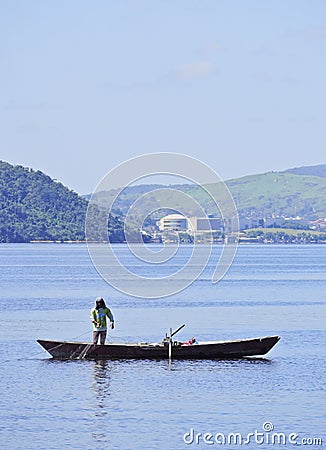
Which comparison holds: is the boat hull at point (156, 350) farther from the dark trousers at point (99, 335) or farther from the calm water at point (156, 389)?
the calm water at point (156, 389)

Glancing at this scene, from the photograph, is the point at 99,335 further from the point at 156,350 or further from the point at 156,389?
the point at 156,389

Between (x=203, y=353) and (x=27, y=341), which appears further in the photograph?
(x=27, y=341)

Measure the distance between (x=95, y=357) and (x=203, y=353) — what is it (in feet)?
14.7

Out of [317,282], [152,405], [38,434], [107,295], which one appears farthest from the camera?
[317,282]

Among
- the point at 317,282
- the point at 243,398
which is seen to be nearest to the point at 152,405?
the point at 243,398

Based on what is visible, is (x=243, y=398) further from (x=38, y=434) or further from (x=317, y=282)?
(x=317, y=282)

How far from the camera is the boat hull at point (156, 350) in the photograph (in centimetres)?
4391

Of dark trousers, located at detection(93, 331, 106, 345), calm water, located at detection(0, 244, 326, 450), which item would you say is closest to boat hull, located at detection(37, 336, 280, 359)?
dark trousers, located at detection(93, 331, 106, 345)

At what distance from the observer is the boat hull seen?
4391cm

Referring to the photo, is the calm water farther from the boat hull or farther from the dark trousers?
the dark trousers

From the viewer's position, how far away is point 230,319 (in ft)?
222

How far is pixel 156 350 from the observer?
4391cm

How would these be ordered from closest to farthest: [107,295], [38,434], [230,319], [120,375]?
[38,434], [120,375], [230,319], [107,295]

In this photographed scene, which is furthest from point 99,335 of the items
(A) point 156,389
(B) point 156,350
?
(A) point 156,389
